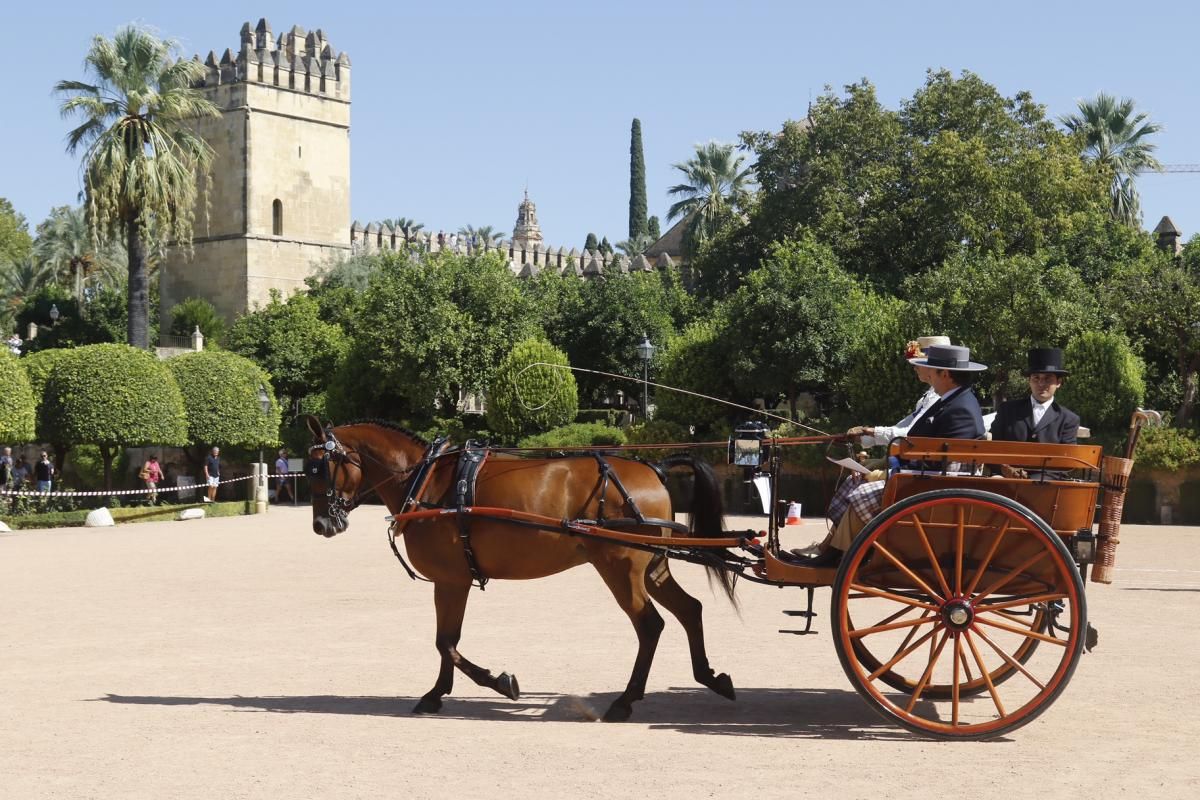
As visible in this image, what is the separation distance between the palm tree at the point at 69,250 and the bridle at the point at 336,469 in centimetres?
7032

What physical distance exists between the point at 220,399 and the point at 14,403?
7.94 m

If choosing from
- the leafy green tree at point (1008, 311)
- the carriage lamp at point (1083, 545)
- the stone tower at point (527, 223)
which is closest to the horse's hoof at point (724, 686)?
the carriage lamp at point (1083, 545)

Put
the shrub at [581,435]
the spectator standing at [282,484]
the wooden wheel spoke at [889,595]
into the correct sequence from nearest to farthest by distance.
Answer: the wooden wheel spoke at [889,595] → the shrub at [581,435] → the spectator standing at [282,484]

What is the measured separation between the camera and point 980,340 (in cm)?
3206

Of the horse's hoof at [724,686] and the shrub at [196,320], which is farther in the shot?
the shrub at [196,320]

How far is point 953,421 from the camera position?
310 inches

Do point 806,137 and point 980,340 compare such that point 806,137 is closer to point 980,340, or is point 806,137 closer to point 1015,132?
point 1015,132

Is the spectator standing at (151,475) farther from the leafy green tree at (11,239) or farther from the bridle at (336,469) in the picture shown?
the leafy green tree at (11,239)

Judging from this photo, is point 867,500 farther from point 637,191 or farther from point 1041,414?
point 637,191

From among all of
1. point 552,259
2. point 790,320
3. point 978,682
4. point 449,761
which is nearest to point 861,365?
point 790,320

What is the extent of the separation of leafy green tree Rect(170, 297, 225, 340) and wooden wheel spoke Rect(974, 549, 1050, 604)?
61506 mm

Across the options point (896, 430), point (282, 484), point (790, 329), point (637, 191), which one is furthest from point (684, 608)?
point (637, 191)

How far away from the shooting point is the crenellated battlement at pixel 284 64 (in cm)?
7081

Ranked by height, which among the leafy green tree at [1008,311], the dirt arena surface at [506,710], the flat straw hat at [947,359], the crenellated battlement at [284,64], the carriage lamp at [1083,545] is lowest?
the dirt arena surface at [506,710]
